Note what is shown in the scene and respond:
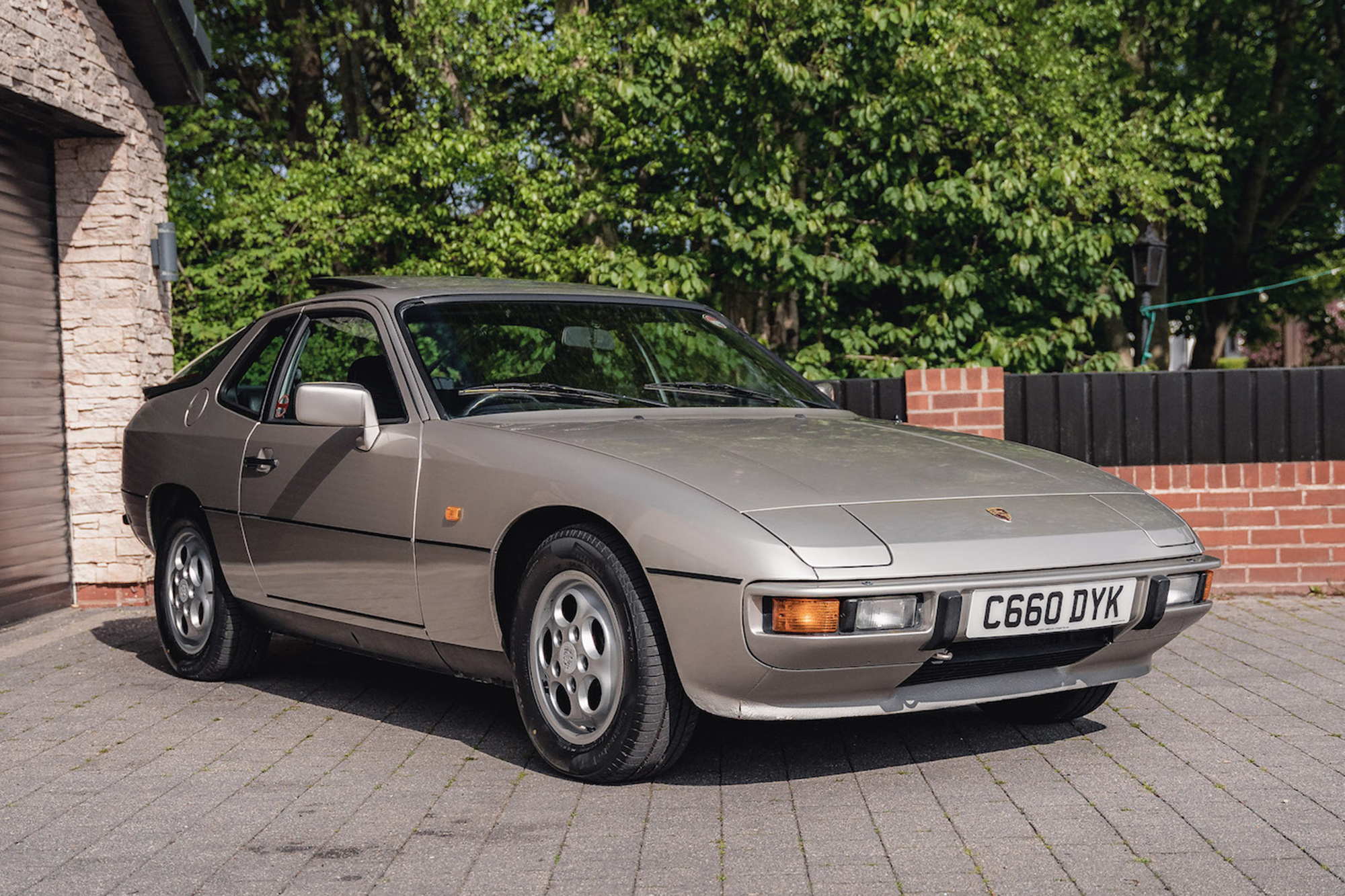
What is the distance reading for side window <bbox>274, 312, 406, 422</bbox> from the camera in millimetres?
5082

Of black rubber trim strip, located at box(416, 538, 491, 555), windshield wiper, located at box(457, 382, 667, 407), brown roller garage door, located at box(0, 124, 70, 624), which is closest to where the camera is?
black rubber trim strip, located at box(416, 538, 491, 555)

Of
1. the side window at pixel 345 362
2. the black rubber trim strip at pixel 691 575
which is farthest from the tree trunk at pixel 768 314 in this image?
the black rubber trim strip at pixel 691 575

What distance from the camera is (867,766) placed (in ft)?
14.8

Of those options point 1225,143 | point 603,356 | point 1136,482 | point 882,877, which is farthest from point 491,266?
point 882,877

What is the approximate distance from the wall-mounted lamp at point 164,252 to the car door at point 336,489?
3.60 meters

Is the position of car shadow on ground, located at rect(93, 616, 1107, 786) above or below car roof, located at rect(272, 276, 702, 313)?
below

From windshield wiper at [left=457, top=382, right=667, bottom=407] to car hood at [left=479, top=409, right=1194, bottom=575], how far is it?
0.39ft

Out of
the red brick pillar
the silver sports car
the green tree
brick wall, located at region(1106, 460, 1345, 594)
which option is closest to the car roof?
the silver sports car

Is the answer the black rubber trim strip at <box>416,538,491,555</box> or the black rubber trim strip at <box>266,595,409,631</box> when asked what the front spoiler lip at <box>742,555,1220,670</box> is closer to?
the black rubber trim strip at <box>416,538,491,555</box>

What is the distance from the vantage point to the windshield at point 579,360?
4.96m

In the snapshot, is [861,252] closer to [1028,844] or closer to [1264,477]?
[1264,477]

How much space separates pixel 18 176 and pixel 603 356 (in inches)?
189

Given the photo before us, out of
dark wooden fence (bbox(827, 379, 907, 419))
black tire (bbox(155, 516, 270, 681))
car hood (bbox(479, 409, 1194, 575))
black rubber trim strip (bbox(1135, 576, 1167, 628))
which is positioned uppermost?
dark wooden fence (bbox(827, 379, 907, 419))

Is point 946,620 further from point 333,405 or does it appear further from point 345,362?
point 345,362
